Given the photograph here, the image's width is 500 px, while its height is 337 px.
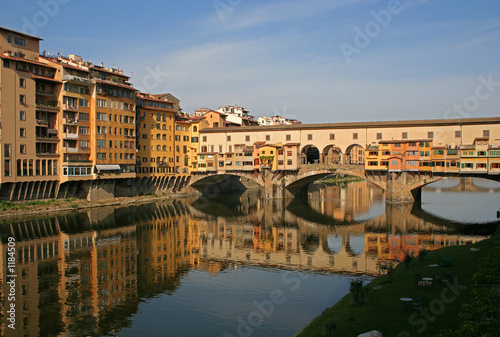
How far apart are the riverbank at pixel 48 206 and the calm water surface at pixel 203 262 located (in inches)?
113

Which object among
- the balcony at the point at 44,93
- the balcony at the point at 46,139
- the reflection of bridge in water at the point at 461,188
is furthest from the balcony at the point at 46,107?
the reflection of bridge in water at the point at 461,188

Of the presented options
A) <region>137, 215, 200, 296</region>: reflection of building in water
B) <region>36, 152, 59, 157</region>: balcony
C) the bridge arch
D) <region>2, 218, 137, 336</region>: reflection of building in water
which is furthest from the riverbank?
the bridge arch

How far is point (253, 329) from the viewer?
16.0m

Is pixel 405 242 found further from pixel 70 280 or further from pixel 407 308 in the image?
pixel 70 280

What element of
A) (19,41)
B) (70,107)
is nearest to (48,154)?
(70,107)

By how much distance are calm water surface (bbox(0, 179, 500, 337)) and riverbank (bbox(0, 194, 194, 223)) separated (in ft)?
9.42

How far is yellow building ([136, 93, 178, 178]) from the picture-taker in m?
60.2

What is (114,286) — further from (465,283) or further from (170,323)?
(465,283)

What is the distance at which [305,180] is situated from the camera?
2451 inches

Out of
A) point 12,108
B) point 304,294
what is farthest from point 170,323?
point 12,108

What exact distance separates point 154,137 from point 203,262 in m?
38.4

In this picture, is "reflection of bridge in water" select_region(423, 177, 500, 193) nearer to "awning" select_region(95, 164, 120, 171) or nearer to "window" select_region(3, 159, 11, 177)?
"awning" select_region(95, 164, 120, 171)

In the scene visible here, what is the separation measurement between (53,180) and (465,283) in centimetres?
4429

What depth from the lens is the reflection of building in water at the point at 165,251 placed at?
2218 cm
